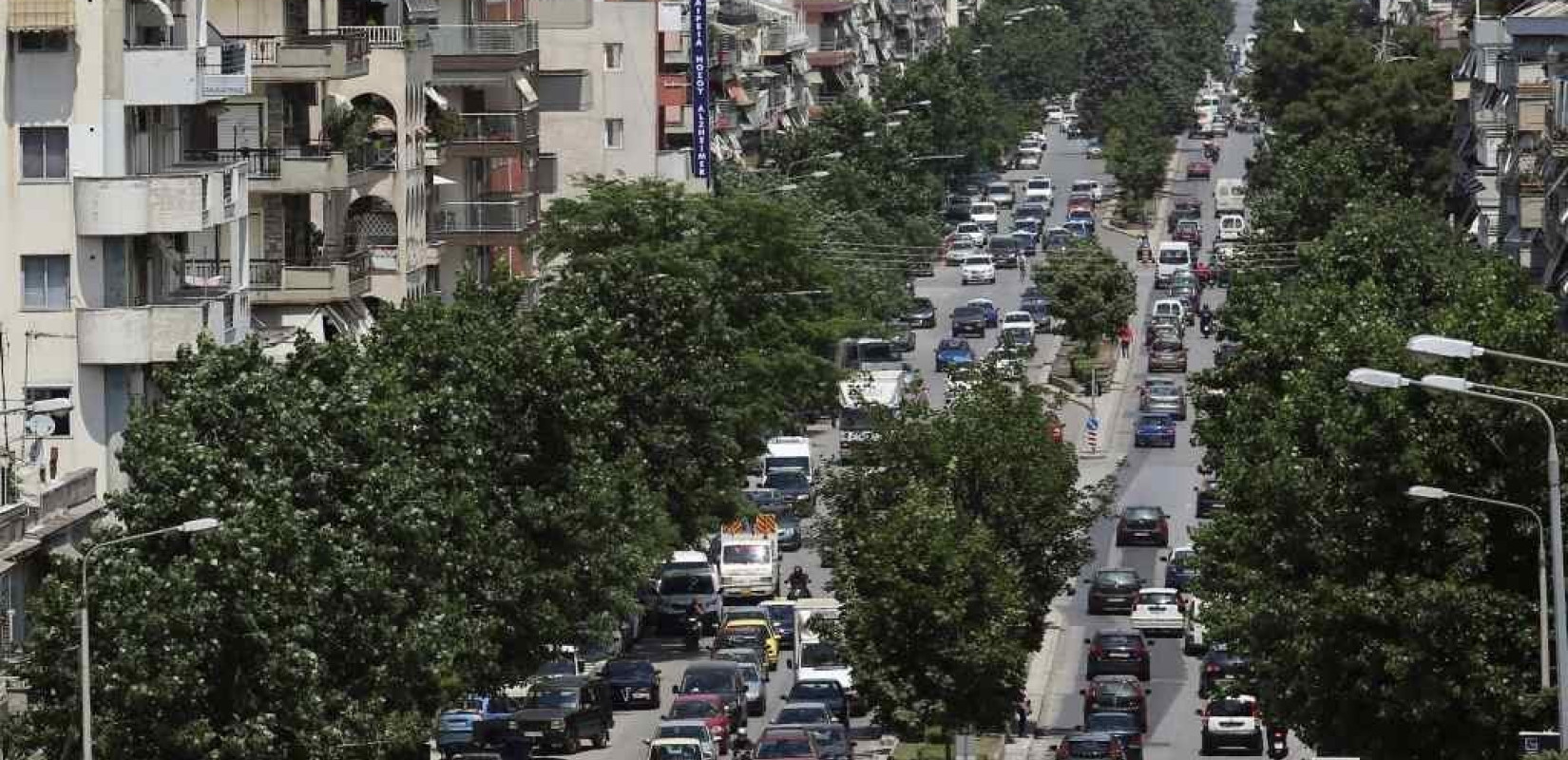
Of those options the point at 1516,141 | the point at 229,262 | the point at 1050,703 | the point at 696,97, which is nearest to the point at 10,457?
the point at 229,262

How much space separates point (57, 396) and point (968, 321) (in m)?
93.6

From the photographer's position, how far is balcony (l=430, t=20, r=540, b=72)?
136 m

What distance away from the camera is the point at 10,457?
85.2 meters

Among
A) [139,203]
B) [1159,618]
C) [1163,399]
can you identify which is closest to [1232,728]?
[1159,618]

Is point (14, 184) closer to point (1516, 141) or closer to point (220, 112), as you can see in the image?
point (220, 112)

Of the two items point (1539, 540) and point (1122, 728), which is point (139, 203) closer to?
point (1122, 728)

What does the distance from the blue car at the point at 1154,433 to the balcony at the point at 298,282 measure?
163ft

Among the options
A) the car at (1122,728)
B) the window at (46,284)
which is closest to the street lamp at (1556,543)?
the car at (1122,728)

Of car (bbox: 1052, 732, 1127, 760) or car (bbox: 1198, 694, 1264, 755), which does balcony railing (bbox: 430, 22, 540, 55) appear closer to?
car (bbox: 1198, 694, 1264, 755)

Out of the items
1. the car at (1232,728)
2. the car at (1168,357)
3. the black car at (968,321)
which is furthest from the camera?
the black car at (968,321)

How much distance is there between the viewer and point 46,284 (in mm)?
92062

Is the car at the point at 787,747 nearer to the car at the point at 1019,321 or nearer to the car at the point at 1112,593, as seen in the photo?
the car at the point at 1112,593

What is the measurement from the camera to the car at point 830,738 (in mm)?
95287

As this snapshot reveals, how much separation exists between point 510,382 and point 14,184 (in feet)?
37.3
